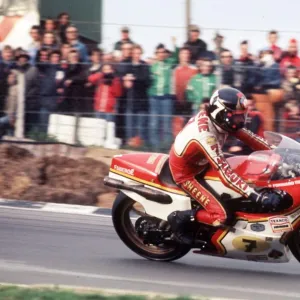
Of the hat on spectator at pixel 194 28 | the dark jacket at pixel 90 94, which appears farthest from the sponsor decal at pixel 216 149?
the hat on spectator at pixel 194 28

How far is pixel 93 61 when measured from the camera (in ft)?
41.5

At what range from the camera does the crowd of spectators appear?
39.2ft

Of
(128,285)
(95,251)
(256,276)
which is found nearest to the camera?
(128,285)

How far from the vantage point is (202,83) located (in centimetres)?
1205

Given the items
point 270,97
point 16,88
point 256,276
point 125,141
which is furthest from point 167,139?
point 256,276

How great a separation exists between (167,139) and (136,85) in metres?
0.83

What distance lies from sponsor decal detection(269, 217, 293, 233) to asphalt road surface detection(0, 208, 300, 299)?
1.23ft

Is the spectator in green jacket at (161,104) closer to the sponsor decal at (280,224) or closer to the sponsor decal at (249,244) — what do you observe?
the sponsor decal at (249,244)

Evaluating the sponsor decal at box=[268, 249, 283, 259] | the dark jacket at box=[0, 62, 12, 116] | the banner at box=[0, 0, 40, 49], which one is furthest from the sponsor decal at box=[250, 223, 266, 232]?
the banner at box=[0, 0, 40, 49]

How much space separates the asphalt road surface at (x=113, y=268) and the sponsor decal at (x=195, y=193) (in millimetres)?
556

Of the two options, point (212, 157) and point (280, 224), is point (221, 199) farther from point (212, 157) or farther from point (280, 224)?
point (280, 224)

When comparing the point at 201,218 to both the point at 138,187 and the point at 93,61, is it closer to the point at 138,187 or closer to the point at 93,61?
the point at 138,187

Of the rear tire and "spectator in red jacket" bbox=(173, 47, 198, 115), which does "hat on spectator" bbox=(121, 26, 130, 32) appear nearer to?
"spectator in red jacket" bbox=(173, 47, 198, 115)

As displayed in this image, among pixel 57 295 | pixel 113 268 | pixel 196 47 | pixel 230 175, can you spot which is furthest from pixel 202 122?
pixel 196 47
